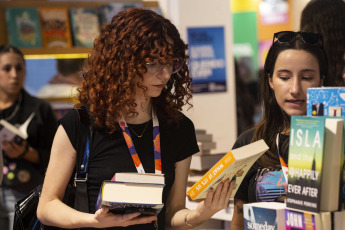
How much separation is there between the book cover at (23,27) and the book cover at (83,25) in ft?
1.12

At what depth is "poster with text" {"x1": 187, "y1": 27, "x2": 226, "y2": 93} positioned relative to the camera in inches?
215

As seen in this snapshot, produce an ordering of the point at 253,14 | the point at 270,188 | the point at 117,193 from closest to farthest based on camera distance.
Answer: the point at 117,193
the point at 270,188
the point at 253,14

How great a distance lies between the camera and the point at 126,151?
7.50 ft

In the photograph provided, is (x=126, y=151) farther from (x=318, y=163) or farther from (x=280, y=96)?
(x=318, y=163)

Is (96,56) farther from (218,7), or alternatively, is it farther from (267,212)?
(218,7)

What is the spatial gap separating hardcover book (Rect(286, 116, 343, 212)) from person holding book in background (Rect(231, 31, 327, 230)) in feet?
1.25

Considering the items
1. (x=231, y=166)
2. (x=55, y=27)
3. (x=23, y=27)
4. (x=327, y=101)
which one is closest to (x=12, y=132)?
(x=23, y=27)

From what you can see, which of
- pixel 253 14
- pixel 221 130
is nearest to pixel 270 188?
pixel 221 130

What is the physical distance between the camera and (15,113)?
4.69 metres

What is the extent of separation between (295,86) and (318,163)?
575 millimetres

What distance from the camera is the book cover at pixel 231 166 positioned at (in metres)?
1.95

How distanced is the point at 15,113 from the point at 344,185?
133 inches

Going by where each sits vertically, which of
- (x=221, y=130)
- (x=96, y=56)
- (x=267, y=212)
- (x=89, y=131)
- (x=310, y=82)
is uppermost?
(x=96, y=56)

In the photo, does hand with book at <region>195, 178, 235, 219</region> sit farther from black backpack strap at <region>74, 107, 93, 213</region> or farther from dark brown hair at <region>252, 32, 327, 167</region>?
black backpack strap at <region>74, 107, 93, 213</region>
